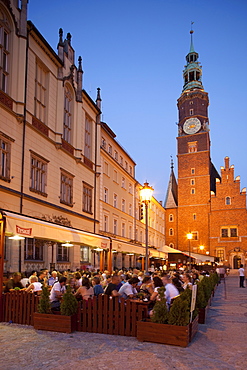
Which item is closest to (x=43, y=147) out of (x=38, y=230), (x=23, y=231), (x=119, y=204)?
(x=38, y=230)

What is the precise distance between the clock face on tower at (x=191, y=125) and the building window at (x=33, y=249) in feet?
168

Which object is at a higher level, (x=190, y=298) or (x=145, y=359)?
(x=190, y=298)

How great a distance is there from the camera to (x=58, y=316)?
8.88 meters

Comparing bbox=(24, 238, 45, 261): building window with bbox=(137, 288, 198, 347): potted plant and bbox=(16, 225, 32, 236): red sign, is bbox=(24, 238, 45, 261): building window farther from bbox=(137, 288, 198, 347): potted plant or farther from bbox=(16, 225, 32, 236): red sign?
bbox=(137, 288, 198, 347): potted plant

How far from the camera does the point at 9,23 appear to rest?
1827 centimetres

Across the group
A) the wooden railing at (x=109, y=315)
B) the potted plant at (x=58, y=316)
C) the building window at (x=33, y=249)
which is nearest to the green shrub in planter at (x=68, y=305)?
the potted plant at (x=58, y=316)

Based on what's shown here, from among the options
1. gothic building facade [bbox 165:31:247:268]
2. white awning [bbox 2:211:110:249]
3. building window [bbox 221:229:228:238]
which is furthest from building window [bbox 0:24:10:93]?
building window [bbox 221:229:228:238]

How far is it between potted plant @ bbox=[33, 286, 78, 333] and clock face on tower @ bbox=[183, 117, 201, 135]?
6043 cm

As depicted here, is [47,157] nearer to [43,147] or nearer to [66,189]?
[43,147]

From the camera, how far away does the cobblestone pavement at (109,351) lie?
640 centimetres

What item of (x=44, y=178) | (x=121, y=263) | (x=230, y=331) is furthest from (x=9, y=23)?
(x=121, y=263)

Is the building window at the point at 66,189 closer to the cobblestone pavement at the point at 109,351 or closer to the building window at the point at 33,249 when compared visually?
the building window at the point at 33,249

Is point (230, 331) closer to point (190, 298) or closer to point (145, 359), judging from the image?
point (190, 298)

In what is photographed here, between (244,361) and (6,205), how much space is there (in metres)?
12.8
